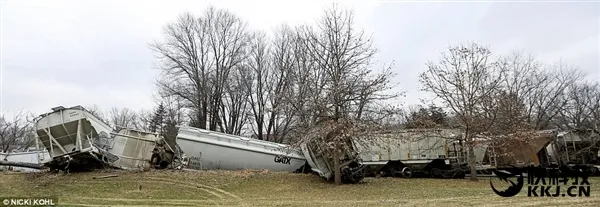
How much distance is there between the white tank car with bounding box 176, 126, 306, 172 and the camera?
19.7m

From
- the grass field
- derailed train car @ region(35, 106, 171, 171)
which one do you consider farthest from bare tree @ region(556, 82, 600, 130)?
derailed train car @ region(35, 106, 171, 171)

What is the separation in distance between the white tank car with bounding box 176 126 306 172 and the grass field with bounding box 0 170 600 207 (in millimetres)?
1321

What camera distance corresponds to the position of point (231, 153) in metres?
20.5

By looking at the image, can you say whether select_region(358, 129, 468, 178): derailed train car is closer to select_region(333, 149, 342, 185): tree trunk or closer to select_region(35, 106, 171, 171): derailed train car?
select_region(333, 149, 342, 185): tree trunk

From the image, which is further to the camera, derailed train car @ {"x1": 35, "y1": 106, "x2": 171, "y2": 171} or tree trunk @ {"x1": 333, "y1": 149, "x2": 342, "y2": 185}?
derailed train car @ {"x1": 35, "y1": 106, "x2": 171, "y2": 171}

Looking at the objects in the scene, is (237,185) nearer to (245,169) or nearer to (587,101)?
(245,169)

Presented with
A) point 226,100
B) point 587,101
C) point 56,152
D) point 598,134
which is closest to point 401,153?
point 598,134

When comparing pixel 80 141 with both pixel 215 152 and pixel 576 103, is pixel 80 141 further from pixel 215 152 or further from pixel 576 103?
pixel 576 103

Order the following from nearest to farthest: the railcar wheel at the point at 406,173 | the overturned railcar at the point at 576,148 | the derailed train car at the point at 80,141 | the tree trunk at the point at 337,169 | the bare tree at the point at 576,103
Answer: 1. the tree trunk at the point at 337,169
2. the derailed train car at the point at 80,141
3. the railcar wheel at the point at 406,173
4. the overturned railcar at the point at 576,148
5. the bare tree at the point at 576,103

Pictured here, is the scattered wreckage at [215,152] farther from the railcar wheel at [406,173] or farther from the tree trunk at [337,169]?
the tree trunk at [337,169]

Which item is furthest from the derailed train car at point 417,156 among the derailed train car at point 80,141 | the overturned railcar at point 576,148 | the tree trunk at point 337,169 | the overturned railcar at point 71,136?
the overturned railcar at point 71,136

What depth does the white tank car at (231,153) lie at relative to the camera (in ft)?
64.7

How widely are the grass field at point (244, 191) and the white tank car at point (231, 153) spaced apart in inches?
52.0

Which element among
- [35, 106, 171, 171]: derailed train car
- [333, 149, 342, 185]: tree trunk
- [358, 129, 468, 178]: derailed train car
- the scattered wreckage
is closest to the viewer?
[333, 149, 342, 185]: tree trunk
